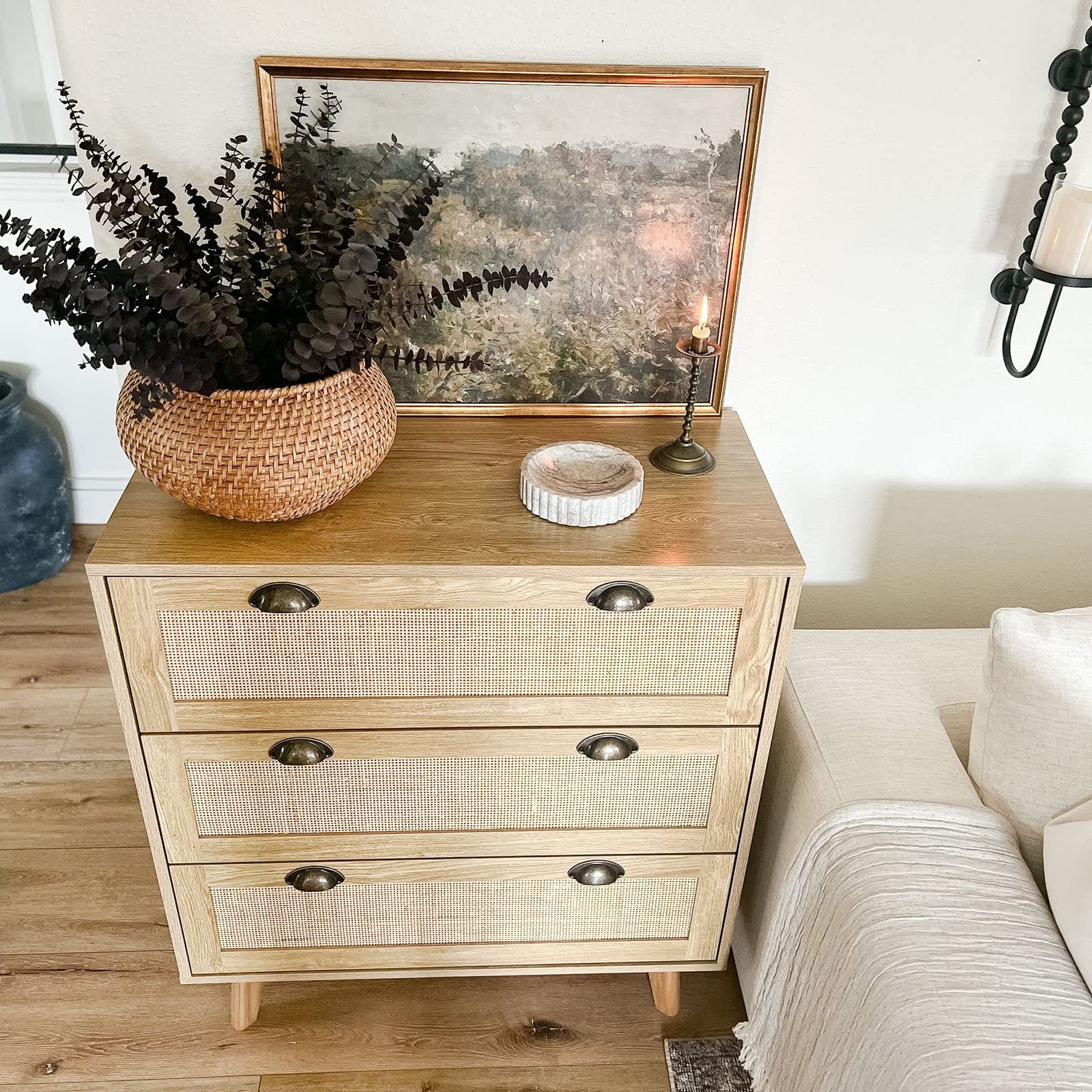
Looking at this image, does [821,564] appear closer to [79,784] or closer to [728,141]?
[728,141]

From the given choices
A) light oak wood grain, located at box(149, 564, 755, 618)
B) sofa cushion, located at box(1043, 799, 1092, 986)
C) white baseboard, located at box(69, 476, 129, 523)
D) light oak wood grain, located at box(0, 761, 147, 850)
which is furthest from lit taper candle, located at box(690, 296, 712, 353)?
white baseboard, located at box(69, 476, 129, 523)

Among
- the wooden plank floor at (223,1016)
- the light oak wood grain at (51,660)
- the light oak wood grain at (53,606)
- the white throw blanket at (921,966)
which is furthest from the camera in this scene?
the light oak wood grain at (53,606)

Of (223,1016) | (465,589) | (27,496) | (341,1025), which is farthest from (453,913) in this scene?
(27,496)

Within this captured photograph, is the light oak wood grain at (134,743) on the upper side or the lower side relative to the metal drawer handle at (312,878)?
upper

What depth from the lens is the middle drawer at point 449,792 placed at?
4.24 feet

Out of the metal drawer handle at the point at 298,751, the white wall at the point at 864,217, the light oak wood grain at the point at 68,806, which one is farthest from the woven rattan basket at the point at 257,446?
the light oak wood grain at the point at 68,806

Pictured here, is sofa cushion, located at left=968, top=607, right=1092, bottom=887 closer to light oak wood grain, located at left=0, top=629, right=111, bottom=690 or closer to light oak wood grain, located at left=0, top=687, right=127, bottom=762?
light oak wood grain, located at left=0, top=687, right=127, bottom=762

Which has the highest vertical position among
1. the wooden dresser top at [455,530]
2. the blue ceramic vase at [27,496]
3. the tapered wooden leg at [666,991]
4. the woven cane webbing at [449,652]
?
the wooden dresser top at [455,530]

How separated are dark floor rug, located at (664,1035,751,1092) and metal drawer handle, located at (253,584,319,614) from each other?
3.10ft

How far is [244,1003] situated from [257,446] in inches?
37.2

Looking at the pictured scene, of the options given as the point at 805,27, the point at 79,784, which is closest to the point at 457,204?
the point at 805,27

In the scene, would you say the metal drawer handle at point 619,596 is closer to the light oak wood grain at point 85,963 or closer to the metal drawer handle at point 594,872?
the metal drawer handle at point 594,872

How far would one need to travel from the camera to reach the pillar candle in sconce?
1.28 meters

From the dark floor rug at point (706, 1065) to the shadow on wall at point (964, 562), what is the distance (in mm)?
697
